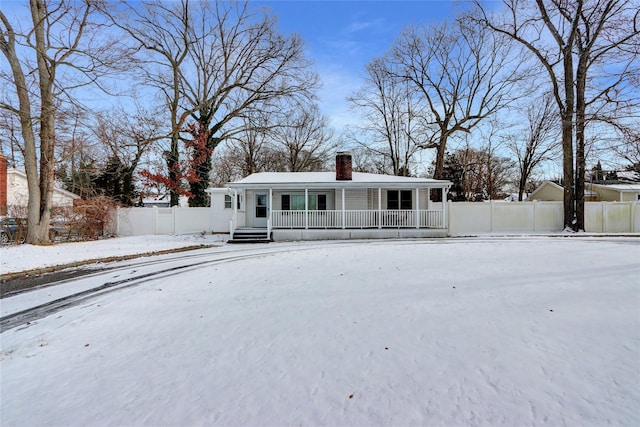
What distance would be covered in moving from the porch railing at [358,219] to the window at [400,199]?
1.06 metres

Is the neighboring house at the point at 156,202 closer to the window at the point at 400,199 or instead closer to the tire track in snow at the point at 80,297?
the window at the point at 400,199

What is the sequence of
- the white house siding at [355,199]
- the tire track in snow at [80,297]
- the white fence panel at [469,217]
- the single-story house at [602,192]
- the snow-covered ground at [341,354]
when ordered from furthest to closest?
the single-story house at [602,192] < the white fence panel at [469,217] < the white house siding at [355,199] < the tire track in snow at [80,297] < the snow-covered ground at [341,354]

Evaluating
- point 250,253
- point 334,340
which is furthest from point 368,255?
point 334,340

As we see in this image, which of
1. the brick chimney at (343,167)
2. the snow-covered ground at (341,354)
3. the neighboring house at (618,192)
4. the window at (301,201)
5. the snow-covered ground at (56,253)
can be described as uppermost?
the brick chimney at (343,167)

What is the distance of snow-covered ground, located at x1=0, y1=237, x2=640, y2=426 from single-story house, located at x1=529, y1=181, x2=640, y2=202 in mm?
26405

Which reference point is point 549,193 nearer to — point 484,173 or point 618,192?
point 618,192

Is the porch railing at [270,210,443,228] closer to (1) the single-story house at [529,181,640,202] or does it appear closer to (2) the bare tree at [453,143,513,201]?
(1) the single-story house at [529,181,640,202]

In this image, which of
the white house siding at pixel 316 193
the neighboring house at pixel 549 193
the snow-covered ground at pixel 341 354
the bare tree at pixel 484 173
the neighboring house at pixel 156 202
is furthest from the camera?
the bare tree at pixel 484 173

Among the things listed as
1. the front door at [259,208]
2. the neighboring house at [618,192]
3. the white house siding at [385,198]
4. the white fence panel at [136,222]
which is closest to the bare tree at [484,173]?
the neighboring house at [618,192]

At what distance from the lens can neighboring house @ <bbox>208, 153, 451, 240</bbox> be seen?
16234 millimetres

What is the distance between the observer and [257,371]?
3477 millimetres

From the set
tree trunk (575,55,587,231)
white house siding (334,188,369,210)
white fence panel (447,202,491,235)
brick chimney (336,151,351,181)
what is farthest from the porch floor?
tree trunk (575,55,587,231)

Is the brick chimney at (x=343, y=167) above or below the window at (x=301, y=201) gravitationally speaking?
above

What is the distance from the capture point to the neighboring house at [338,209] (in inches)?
639
